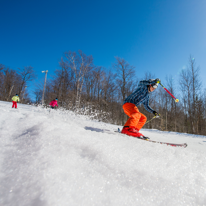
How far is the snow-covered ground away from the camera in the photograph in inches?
27.1

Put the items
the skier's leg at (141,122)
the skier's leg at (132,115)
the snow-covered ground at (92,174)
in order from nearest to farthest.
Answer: the snow-covered ground at (92,174)
the skier's leg at (132,115)
the skier's leg at (141,122)

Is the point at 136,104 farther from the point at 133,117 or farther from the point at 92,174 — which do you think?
the point at 92,174

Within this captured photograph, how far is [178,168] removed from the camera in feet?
3.67

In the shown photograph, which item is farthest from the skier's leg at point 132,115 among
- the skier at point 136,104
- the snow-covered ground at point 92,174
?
the snow-covered ground at point 92,174

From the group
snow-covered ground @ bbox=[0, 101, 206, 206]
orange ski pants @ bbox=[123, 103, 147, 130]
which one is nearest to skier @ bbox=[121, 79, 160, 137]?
orange ski pants @ bbox=[123, 103, 147, 130]

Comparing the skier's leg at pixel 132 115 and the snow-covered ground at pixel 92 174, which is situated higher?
the skier's leg at pixel 132 115

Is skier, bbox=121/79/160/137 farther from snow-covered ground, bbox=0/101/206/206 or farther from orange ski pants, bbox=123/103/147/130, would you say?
snow-covered ground, bbox=0/101/206/206

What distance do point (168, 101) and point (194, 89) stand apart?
250 inches

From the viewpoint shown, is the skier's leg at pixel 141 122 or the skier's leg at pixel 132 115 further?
the skier's leg at pixel 141 122

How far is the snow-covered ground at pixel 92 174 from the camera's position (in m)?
0.69

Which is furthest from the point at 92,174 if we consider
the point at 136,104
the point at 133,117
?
the point at 136,104

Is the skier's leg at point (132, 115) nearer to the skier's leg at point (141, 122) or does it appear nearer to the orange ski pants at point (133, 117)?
the orange ski pants at point (133, 117)

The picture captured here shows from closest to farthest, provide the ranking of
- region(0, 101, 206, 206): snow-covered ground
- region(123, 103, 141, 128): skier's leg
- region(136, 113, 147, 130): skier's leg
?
region(0, 101, 206, 206): snow-covered ground → region(123, 103, 141, 128): skier's leg → region(136, 113, 147, 130): skier's leg

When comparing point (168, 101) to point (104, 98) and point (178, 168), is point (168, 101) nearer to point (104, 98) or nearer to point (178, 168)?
point (104, 98)
